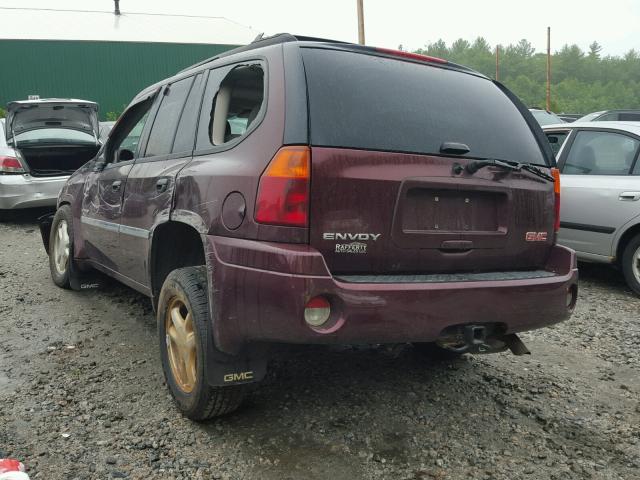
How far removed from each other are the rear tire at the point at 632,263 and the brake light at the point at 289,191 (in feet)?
13.7

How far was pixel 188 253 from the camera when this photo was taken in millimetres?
3273

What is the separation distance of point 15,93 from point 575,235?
104 ft

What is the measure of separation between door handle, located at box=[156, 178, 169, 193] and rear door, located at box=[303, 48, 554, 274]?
104cm

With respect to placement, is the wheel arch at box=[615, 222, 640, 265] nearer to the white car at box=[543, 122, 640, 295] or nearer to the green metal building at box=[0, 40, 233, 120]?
the white car at box=[543, 122, 640, 295]

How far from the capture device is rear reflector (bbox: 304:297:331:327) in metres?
2.36

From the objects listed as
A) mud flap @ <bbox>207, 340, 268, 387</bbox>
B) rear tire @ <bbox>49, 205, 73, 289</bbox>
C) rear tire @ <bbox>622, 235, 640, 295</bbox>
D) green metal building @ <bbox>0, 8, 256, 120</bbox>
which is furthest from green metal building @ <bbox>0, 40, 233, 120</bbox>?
mud flap @ <bbox>207, 340, 268, 387</bbox>

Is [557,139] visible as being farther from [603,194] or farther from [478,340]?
[478,340]

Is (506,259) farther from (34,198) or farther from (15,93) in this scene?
(15,93)

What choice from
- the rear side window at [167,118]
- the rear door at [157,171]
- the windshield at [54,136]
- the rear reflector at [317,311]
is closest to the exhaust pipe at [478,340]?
the rear reflector at [317,311]

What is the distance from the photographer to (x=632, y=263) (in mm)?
5480

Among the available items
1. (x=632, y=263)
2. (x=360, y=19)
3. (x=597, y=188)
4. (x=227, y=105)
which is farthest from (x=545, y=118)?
(x=227, y=105)

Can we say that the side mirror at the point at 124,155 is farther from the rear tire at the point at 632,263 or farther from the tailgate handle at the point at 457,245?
the rear tire at the point at 632,263

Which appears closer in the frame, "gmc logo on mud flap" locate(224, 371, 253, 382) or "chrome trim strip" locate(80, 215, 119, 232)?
"gmc logo on mud flap" locate(224, 371, 253, 382)

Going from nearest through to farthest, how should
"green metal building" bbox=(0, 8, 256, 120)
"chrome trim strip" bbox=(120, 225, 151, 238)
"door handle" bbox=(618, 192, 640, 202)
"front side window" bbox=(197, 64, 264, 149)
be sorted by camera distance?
"front side window" bbox=(197, 64, 264, 149) → "chrome trim strip" bbox=(120, 225, 151, 238) → "door handle" bbox=(618, 192, 640, 202) → "green metal building" bbox=(0, 8, 256, 120)
